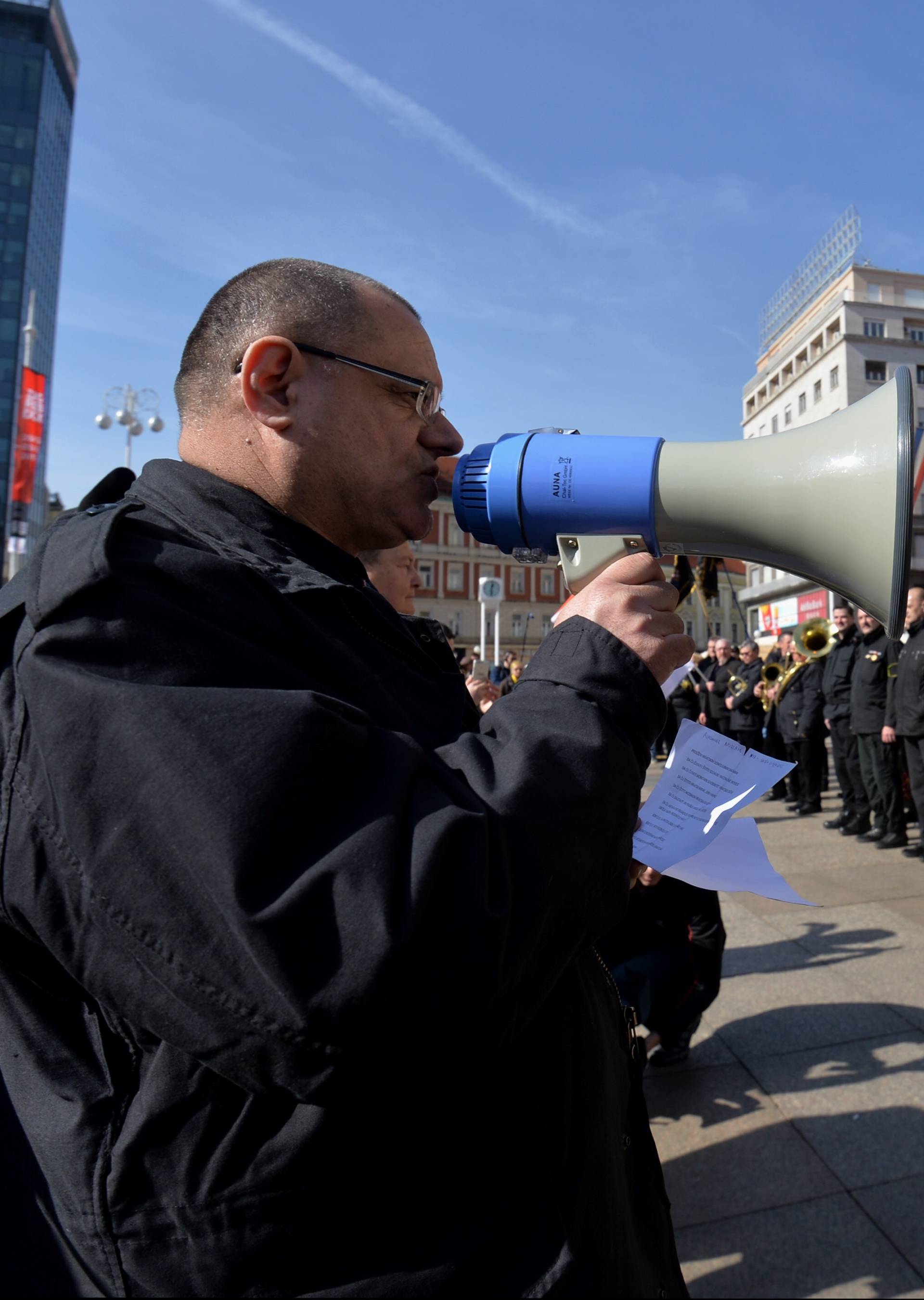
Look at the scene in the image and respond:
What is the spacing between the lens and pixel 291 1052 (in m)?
0.70

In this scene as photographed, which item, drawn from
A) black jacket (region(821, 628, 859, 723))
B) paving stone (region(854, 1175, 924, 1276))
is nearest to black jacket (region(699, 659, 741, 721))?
black jacket (region(821, 628, 859, 723))

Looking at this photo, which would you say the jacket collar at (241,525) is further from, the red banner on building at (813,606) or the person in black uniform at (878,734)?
the red banner on building at (813,606)

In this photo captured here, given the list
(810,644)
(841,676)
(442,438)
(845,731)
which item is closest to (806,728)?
(845,731)

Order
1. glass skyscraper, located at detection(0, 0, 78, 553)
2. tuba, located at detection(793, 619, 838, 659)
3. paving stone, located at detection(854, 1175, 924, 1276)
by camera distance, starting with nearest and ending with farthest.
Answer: paving stone, located at detection(854, 1175, 924, 1276) < tuba, located at detection(793, 619, 838, 659) < glass skyscraper, located at detection(0, 0, 78, 553)

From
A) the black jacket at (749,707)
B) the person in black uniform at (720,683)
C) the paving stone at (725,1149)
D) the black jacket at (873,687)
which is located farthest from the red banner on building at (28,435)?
the paving stone at (725,1149)

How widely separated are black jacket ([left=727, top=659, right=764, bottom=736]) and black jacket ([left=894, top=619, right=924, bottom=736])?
3160mm

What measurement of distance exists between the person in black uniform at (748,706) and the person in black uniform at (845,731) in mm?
1140

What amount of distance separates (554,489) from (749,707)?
9678 mm

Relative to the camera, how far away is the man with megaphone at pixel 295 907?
0.70 meters

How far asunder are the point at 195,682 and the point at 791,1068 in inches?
135

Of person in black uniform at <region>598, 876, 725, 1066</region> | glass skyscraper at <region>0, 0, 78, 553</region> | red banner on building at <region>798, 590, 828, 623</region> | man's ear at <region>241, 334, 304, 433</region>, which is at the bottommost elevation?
person in black uniform at <region>598, 876, 725, 1066</region>

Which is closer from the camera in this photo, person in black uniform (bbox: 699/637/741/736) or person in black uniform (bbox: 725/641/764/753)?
person in black uniform (bbox: 725/641/764/753)

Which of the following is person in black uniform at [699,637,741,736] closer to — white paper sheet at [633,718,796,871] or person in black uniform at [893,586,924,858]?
person in black uniform at [893,586,924,858]

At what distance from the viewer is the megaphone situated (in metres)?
1.09
